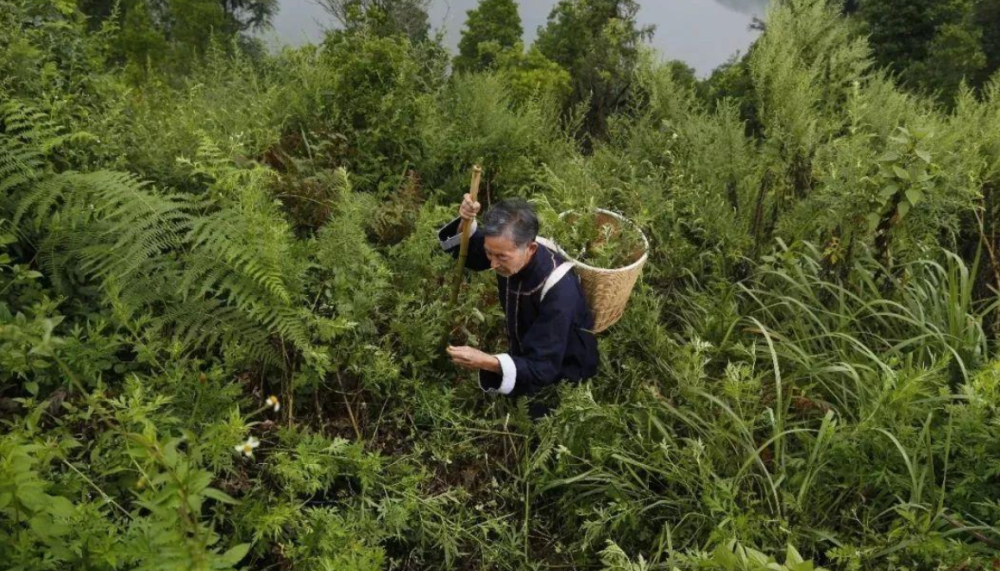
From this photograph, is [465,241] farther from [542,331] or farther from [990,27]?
[990,27]

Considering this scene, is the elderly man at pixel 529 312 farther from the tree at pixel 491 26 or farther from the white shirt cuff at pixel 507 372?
the tree at pixel 491 26

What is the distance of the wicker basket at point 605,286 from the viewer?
2.93m

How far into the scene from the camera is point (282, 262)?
2.84 m

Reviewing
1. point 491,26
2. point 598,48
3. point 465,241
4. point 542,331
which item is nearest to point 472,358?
point 542,331

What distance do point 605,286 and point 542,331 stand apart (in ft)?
1.33

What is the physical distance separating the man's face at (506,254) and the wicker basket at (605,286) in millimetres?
283

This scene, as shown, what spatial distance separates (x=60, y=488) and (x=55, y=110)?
1.85 m

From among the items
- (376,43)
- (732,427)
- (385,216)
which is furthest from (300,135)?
(732,427)

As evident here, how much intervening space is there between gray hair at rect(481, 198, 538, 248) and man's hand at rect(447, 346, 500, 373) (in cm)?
47

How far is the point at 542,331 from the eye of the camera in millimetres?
2773

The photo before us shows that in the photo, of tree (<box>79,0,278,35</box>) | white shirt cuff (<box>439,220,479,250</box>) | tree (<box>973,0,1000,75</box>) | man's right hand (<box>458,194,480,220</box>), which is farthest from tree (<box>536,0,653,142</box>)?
tree (<box>973,0,1000,75</box>)

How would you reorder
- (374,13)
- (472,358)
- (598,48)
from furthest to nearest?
(598,48) < (374,13) < (472,358)

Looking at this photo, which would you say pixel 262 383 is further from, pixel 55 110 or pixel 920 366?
pixel 920 366

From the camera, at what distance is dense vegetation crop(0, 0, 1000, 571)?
2199 mm
